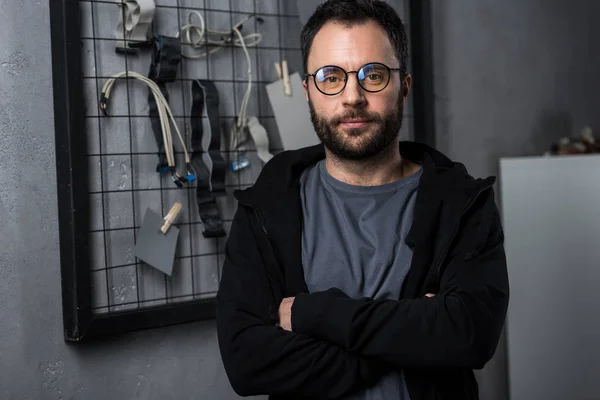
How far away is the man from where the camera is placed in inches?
48.0

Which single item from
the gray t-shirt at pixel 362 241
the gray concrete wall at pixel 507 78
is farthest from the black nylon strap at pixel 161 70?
the gray concrete wall at pixel 507 78

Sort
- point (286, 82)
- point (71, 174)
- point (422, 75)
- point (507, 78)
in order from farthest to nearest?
1. point (507, 78)
2. point (422, 75)
3. point (286, 82)
4. point (71, 174)

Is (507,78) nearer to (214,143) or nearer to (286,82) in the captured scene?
(286,82)

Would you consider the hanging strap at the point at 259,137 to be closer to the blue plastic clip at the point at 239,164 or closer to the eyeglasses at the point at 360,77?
the blue plastic clip at the point at 239,164

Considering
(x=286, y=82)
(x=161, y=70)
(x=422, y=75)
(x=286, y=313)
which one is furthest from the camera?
(x=422, y=75)

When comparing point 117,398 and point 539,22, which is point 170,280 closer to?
point 117,398

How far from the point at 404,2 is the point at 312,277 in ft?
4.36

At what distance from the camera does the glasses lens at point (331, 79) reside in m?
1.37

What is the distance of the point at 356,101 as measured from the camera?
134 cm

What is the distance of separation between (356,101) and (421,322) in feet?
→ 1.53

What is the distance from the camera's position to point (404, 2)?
231cm

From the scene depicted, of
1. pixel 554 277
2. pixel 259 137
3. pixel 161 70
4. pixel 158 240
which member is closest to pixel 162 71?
pixel 161 70

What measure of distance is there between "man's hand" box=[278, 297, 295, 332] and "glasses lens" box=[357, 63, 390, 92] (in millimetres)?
472

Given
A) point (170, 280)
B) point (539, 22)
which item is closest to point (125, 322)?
point (170, 280)
